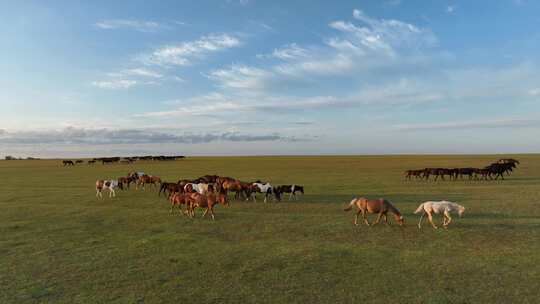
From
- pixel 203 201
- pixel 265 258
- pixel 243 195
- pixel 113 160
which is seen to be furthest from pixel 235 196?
pixel 113 160

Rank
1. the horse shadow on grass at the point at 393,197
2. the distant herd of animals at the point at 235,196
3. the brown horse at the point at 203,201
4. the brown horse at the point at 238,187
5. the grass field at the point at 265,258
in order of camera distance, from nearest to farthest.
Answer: the grass field at the point at 265,258
the distant herd of animals at the point at 235,196
the brown horse at the point at 203,201
the horse shadow on grass at the point at 393,197
the brown horse at the point at 238,187

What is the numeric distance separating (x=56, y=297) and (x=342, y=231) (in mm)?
8490

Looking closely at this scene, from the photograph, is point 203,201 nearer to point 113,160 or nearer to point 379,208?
point 379,208

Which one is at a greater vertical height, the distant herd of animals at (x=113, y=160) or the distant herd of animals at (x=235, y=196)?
the distant herd of animals at (x=113, y=160)

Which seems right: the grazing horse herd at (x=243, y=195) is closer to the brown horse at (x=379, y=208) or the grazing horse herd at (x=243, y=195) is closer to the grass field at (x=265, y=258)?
the brown horse at (x=379, y=208)

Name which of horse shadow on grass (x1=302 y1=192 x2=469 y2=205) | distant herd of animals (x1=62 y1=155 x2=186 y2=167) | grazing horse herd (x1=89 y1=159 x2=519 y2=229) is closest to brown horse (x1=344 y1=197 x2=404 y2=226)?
grazing horse herd (x1=89 y1=159 x2=519 y2=229)

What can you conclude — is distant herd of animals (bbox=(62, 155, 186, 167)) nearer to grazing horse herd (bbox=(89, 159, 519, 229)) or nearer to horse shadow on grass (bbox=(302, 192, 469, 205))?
grazing horse herd (bbox=(89, 159, 519, 229))

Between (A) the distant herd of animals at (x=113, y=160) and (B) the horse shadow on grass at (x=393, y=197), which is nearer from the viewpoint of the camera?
(B) the horse shadow on grass at (x=393, y=197)

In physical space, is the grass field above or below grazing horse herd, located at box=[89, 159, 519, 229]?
below

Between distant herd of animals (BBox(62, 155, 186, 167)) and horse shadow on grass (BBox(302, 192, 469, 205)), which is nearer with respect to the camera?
horse shadow on grass (BBox(302, 192, 469, 205))

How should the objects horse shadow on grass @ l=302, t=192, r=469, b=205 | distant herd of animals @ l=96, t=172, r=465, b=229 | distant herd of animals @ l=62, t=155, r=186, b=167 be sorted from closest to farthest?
distant herd of animals @ l=96, t=172, r=465, b=229 < horse shadow on grass @ l=302, t=192, r=469, b=205 < distant herd of animals @ l=62, t=155, r=186, b=167

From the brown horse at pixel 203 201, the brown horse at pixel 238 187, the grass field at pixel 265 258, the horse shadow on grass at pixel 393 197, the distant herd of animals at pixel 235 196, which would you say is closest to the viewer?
the grass field at pixel 265 258

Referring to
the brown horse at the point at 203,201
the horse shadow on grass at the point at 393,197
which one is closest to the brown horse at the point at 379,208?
the horse shadow on grass at the point at 393,197

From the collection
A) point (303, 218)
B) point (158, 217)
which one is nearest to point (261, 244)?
point (303, 218)
